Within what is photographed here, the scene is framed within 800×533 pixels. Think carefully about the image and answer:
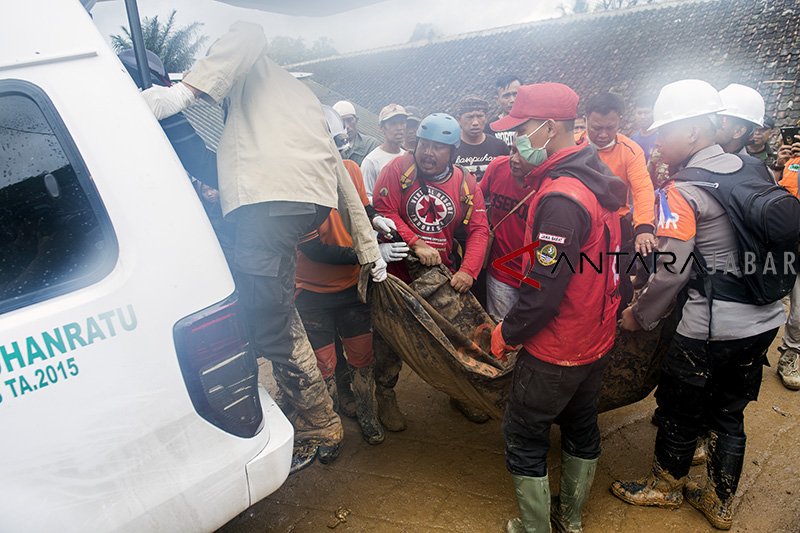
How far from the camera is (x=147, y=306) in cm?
155

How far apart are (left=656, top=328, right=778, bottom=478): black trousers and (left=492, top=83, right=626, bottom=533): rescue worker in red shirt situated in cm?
42

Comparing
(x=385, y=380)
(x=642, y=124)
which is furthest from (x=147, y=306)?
(x=642, y=124)

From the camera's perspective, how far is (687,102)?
2.40 meters

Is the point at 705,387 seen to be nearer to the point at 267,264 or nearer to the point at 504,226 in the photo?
the point at 504,226

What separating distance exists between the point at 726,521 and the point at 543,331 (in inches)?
54.2

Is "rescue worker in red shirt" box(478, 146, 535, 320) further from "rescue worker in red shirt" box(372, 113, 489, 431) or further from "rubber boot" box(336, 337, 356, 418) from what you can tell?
"rubber boot" box(336, 337, 356, 418)

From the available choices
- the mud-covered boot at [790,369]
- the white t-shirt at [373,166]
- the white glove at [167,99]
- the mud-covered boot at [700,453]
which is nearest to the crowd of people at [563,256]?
the white glove at [167,99]

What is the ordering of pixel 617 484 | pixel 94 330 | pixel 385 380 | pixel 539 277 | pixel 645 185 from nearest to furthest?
pixel 94 330
pixel 539 277
pixel 617 484
pixel 385 380
pixel 645 185

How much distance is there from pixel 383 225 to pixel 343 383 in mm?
1272

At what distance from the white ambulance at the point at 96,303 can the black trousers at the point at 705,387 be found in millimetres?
2064

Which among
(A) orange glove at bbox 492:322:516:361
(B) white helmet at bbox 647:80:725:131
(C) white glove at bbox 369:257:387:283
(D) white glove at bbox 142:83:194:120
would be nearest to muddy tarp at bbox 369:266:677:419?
(C) white glove at bbox 369:257:387:283

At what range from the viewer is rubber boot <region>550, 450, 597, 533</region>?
2.48m

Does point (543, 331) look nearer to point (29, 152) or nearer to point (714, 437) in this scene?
point (714, 437)

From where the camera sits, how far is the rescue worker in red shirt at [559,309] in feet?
6.82
